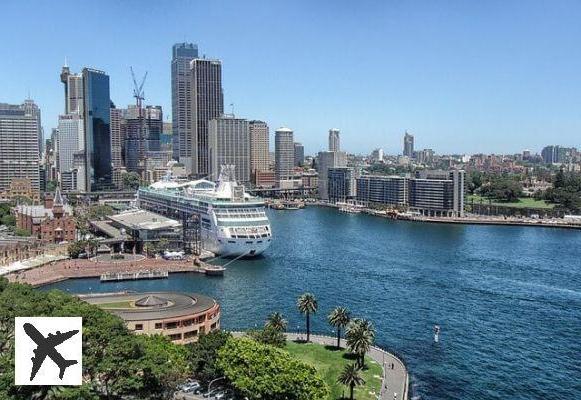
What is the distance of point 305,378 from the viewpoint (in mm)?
27406

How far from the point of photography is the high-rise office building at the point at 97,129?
182875mm

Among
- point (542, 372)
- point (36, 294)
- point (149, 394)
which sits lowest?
point (542, 372)

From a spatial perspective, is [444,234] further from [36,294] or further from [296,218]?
[36,294]

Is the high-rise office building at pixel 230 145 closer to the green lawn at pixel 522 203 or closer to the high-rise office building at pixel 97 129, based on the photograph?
the high-rise office building at pixel 97 129

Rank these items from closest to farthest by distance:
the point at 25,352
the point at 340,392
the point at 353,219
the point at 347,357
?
the point at 25,352
the point at 340,392
the point at 347,357
the point at 353,219

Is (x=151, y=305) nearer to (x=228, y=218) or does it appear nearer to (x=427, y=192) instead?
(x=228, y=218)

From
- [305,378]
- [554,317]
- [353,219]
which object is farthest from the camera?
[353,219]

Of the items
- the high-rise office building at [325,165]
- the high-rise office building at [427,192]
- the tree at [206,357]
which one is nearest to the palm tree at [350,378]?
the tree at [206,357]

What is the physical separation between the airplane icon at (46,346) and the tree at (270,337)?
1899 cm

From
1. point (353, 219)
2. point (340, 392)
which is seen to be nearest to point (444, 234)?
point (353, 219)

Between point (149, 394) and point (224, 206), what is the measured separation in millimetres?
47374

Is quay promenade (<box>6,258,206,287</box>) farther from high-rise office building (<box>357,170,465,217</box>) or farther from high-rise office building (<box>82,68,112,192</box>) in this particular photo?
high-rise office building (<box>82,68,112,192</box>)

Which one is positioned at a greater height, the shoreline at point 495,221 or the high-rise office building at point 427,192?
the high-rise office building at point 427,192

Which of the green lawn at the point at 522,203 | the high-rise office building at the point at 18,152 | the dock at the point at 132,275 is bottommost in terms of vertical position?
the dock at the point at 132,275
